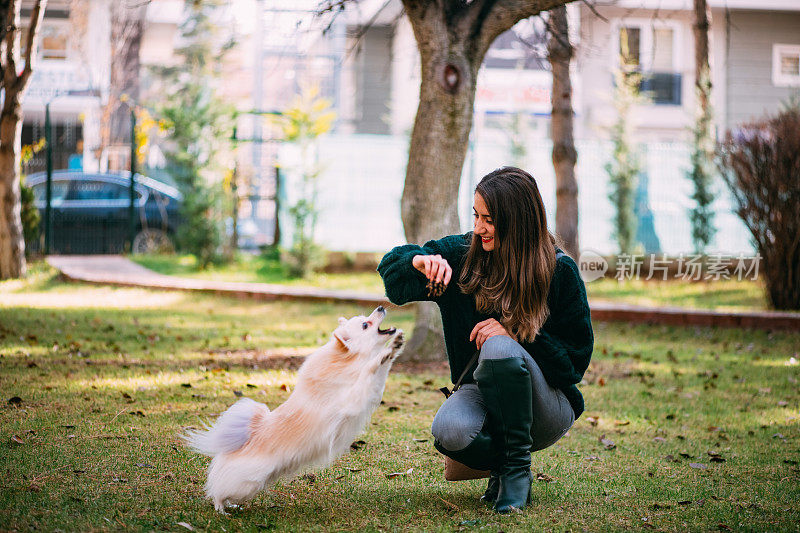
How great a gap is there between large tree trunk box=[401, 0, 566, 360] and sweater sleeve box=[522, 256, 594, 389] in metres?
3.39

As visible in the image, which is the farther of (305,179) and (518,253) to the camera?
(305,179)

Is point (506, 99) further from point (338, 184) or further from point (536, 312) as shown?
point (536, 312)

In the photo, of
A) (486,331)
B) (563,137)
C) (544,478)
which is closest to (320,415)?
(486,331)

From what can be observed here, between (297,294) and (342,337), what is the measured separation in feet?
24.6

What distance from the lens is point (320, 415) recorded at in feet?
10.7

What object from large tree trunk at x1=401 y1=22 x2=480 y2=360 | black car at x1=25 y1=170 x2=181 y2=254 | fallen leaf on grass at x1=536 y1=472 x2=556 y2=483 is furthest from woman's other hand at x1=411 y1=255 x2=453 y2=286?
black car at x1=25 y1=170 x2=181 y2=254

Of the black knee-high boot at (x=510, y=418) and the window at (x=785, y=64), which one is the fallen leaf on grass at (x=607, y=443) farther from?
the window at (x=785, y=64)

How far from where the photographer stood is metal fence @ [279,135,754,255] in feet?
45.7

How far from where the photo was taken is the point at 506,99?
23859 mm

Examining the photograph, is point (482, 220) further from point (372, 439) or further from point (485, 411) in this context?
point (372, 439)

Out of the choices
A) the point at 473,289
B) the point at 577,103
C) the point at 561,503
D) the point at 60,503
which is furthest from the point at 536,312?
the point at 577,103

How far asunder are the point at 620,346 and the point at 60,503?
6389mm

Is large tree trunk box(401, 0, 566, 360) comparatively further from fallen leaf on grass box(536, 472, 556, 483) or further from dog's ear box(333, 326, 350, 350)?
dog's ear box(333, 326, 350, 350)

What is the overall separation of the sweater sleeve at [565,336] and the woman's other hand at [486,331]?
13 centimetres
